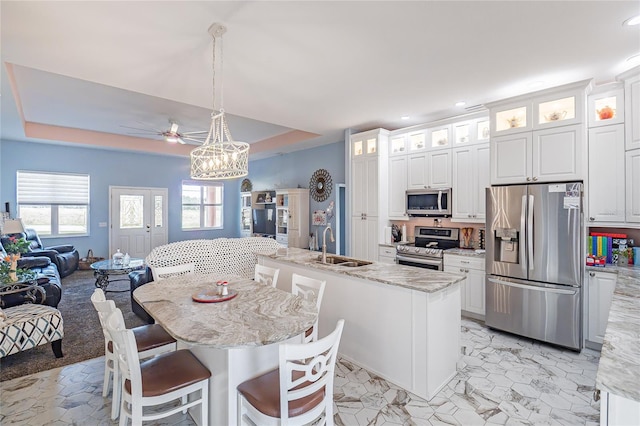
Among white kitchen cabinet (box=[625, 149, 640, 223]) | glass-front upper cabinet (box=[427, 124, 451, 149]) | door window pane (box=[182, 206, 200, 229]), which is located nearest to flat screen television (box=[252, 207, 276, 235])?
door window pane (box=[182, 206, 200, 229])

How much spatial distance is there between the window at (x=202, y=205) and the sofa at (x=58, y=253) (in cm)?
272

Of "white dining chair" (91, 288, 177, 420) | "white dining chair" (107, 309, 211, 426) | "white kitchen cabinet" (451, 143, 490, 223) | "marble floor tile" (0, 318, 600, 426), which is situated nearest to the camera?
"white dining chair" (107, 309, 211, 426)

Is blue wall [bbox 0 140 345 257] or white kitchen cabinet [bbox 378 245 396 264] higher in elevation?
blue wall [bbox 0 140 345 257]

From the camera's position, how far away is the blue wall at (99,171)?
6.33 meters

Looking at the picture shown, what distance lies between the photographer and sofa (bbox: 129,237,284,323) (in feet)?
12.1

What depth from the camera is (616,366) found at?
3.86 ft

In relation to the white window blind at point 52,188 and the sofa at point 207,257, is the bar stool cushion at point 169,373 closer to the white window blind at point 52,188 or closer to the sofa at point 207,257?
the sofa at point 207,257

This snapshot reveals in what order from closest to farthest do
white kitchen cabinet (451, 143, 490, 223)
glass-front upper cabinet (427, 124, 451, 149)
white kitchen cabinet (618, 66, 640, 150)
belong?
white kitchen cabinet (618, 66, 640, 150) → white kitchen cabinet (451, 143, 490, 223) → glass-front upper cabinet (427, 124, 451, 149)

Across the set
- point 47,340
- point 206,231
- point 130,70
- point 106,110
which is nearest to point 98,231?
point 206,231

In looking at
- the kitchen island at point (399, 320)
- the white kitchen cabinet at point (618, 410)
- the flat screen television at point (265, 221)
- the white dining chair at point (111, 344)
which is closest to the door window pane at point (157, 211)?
the flat screen television at point (265, 221)

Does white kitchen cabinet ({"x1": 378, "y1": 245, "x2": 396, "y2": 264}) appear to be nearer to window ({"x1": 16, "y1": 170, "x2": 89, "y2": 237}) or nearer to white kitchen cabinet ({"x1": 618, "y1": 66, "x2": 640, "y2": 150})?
white kitchen cabinet ({"x1": 618, "y1": 66, "x2": 640, "y2": 150})

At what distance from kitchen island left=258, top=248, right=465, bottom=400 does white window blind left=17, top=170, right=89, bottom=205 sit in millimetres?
7055

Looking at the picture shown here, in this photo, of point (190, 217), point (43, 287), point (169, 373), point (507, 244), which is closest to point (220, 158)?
point (169, 373)

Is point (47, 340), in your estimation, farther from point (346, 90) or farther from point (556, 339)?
point (556, 339)
